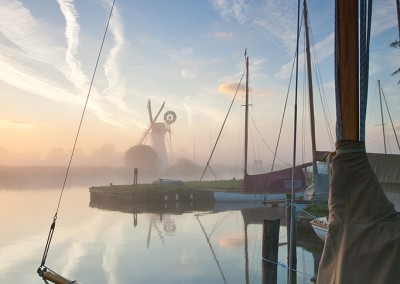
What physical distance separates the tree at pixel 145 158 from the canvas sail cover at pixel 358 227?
12228 cm

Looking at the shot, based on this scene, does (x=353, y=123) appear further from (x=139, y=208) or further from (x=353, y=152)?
(x=139, y=208)

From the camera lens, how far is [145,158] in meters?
125

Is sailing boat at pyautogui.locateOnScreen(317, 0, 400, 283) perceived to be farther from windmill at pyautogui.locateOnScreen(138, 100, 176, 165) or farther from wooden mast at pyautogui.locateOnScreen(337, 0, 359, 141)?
windmill at pyautogui.locateOnScreen(138, 100, 176, 165)

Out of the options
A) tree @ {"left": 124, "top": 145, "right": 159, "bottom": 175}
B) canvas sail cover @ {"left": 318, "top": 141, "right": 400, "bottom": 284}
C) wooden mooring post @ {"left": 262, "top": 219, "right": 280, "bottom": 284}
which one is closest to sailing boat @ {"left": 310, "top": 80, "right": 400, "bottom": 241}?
wooden mooring post @ {"left": 262, "top": 219, "right": 280, "bottom": 284}

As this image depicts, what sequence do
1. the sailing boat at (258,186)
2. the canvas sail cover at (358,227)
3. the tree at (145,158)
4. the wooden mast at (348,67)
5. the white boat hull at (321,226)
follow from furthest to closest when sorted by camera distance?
the tree at (145,158), the sailing boat at (258,186), the white boat hull at (321,226), the wooden mast at (348,67), the canvas sail cover at (358,227)

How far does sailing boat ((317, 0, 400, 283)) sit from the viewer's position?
2695 mm

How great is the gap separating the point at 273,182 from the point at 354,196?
43649mm

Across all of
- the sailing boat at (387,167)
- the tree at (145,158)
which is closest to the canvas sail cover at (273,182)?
the sailing boat at (387,167)

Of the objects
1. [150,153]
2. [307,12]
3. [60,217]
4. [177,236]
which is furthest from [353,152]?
[150,153]

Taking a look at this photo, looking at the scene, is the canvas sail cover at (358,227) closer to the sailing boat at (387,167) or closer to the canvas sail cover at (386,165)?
the sailing boat at (387,167)

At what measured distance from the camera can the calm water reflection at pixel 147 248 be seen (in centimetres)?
1616

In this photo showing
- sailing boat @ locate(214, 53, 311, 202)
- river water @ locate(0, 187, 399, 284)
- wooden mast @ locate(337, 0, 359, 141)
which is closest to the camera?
wooden mast @ locate(337, 0, 359, 141)

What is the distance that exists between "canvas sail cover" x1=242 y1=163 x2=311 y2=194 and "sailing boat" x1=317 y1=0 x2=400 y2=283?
4141cm

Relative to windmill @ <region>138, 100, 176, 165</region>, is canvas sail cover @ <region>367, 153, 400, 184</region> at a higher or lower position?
A: lower
